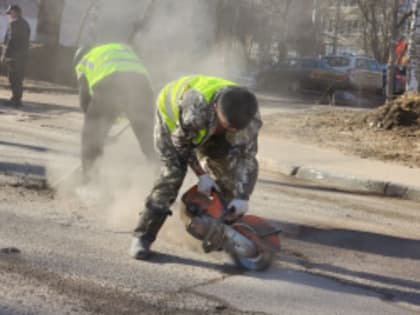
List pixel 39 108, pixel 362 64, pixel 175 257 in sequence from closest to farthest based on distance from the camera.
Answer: pixel 175 257 < pixel 39 108 < pixel 362 64

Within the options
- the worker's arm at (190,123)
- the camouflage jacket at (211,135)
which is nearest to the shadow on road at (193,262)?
the camouflage jacket at (211,135)

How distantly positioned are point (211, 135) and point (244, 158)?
245 millimetres

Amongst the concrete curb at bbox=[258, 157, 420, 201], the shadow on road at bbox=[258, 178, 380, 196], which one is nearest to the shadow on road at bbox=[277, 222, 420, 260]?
the shadow on road at bbox=[258, 178, 380, 196]

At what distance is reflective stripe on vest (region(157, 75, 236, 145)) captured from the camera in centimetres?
420

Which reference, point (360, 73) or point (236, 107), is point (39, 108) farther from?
point (360, 73)

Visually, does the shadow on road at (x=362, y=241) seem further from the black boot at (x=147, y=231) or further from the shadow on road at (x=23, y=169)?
the shadow on road at (x=23, y=169)

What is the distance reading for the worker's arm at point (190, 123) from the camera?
4.12 meters

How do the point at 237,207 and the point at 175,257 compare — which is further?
the point at 175,257

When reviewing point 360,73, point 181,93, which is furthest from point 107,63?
point 360,73

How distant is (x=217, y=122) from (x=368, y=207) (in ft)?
10.8

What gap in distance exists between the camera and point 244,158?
4.45 m

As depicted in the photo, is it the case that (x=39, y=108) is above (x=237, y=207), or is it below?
below

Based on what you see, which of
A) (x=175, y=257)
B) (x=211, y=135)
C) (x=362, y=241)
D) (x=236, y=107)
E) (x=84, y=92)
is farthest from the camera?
(x=84, y=92)

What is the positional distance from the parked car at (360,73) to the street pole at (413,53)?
294 inches
